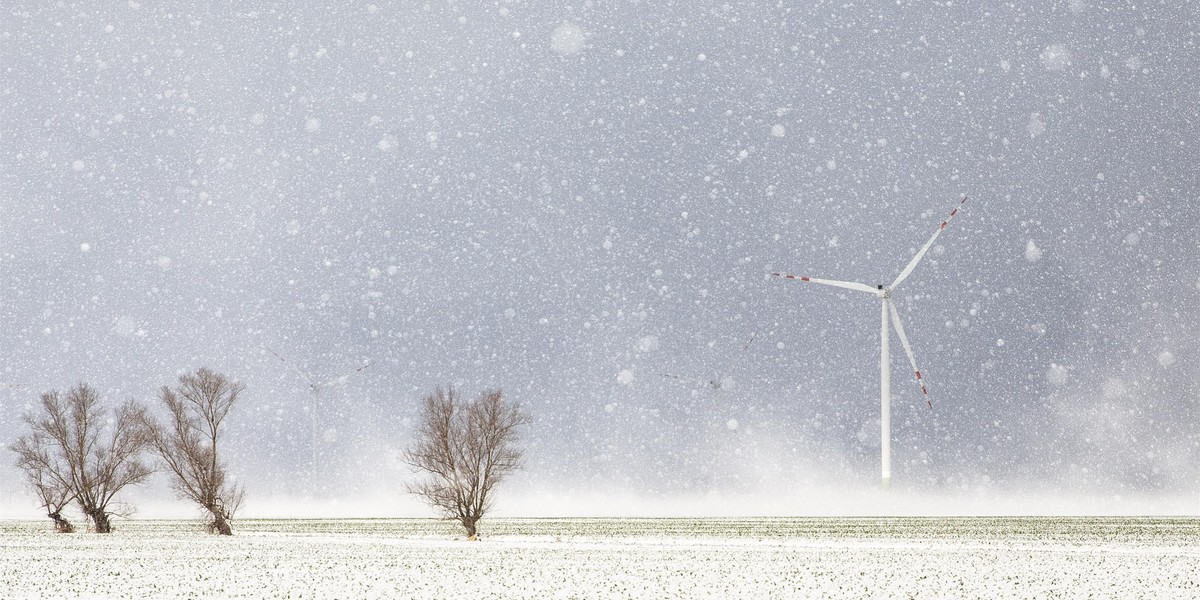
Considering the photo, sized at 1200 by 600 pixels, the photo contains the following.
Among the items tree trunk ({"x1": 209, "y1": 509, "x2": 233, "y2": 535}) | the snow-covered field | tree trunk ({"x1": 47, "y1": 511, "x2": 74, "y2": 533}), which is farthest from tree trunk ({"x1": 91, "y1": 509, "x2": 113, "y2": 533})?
the snow-covered field

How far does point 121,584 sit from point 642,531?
4889cm

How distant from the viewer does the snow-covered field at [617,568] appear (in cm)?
3481

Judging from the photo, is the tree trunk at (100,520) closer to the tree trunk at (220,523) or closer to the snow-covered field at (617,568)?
the tree trunk at (220,523)

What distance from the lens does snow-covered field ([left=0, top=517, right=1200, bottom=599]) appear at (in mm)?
34812

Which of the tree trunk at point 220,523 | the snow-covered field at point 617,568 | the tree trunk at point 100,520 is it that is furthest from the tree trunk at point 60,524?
the snow-covered field at point 617,568

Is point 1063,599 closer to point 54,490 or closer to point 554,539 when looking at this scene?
point 554,539

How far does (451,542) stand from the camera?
66.7m

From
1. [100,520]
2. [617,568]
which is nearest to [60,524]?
[100,520]

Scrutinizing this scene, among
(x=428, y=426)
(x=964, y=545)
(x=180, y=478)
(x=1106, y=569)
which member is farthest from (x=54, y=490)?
(x=1106, y=569)

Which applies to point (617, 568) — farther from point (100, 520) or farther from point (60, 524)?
point (60, 524)

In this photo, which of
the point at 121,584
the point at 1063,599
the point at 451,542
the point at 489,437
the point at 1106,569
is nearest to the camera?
the point at 1063,599

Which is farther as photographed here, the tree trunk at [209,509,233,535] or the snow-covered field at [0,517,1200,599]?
the tree trunk at [209,509,233,535]

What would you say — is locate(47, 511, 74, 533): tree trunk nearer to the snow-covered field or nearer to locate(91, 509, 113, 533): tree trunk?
locate(91, 509, 113, 533): tree trunk

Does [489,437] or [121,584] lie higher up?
[489,437]
